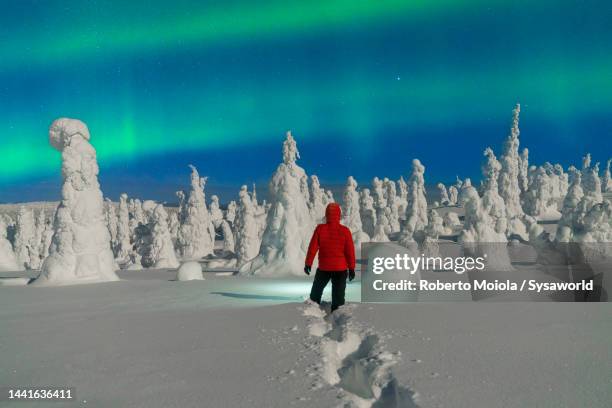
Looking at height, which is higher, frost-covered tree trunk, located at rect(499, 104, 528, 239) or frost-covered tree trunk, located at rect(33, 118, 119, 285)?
frost-covered tree trunk, located at rect(499, 104, 528, 239)

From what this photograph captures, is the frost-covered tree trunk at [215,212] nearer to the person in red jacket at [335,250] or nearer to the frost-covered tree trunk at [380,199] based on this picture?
the frost-covered tree trunk at [380,199]

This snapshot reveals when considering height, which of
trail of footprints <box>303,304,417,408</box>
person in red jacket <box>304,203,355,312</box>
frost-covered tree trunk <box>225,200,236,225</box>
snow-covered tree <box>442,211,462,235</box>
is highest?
frost-covered tree trunk <box>225,200,236,225</box>

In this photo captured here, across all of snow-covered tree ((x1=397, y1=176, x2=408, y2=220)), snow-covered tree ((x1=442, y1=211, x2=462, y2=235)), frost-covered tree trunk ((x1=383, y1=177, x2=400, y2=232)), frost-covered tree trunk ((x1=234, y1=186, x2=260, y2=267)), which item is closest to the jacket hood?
frost-covered tree trunk ((x1=234, y1=186, x2=260, y2=267))

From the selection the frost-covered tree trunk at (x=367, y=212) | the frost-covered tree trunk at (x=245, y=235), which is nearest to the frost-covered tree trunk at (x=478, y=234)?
the frost-covered tree trunk at (x=245, y=235)

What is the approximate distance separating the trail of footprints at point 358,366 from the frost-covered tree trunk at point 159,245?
33925 millimetres

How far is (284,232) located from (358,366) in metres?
16.5

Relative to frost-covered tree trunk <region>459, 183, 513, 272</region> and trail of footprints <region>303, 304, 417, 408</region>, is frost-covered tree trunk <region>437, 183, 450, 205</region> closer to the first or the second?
frost-covered tree trunk <region>459, 183, 513, 272</region>

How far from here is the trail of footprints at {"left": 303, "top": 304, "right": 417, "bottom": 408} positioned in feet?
10.8

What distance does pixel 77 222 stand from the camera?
47.0ft

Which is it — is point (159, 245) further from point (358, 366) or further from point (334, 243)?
point (358, 366)

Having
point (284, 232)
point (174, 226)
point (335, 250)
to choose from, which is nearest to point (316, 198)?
point (174, 226)

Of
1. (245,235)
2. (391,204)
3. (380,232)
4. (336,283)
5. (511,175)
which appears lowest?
(336,283)

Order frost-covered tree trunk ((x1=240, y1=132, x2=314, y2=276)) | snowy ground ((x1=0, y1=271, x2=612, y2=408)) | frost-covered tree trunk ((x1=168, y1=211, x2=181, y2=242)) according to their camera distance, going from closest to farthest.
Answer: snowy ground ((x1=0, y1=271, x2=612, y2=408)), frost-covered tree trunk ((x1=240, y1=132, x2=314, y2=276)), frost-covered tree trunk ((x1=168, y1=211, x2=181, y2=242))

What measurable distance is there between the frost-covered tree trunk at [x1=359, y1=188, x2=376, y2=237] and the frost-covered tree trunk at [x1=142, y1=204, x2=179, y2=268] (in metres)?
30.9
